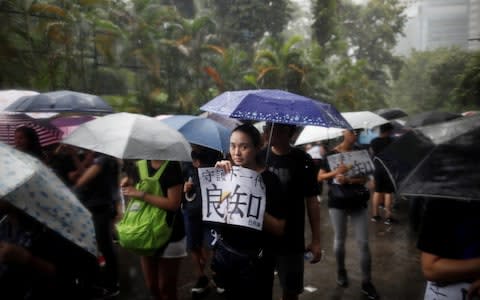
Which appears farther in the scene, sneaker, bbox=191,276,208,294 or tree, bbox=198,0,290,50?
tree, bbox=198,0,290,50

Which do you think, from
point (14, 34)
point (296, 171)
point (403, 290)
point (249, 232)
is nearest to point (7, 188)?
point (249, 232)

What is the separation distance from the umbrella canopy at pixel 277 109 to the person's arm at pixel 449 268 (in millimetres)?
1015

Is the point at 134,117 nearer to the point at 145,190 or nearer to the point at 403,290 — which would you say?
the point at 145,190

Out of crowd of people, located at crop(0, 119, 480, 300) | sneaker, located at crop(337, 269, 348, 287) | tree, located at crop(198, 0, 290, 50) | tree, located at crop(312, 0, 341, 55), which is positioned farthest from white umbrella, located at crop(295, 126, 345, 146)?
tree, located at crop(198, 0, 290, 50)

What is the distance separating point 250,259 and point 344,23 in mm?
29888

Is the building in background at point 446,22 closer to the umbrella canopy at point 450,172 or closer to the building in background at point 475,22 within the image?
the building in background at point 475,22

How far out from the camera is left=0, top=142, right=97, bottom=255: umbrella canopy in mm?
1305

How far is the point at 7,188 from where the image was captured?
1.27 metres

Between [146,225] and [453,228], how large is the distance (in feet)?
6.82

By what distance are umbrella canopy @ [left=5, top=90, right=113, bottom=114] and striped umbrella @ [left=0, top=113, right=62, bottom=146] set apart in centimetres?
23

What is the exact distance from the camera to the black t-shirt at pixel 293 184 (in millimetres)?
2750

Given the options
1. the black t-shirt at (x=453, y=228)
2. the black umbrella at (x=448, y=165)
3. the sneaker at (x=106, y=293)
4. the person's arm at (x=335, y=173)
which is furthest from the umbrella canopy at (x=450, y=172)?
the sneaker at (x=106, y=293)

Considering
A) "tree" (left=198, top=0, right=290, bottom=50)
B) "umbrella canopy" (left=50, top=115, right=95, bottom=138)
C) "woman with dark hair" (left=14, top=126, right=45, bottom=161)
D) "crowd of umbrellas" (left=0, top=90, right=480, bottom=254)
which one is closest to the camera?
"crowd of umbrellas" (left=0, top=90, right=480, bottom=254)

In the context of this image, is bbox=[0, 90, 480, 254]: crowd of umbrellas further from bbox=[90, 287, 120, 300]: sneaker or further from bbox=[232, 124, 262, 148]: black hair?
bbox=[90, 287, 120, 300]: sneaker
